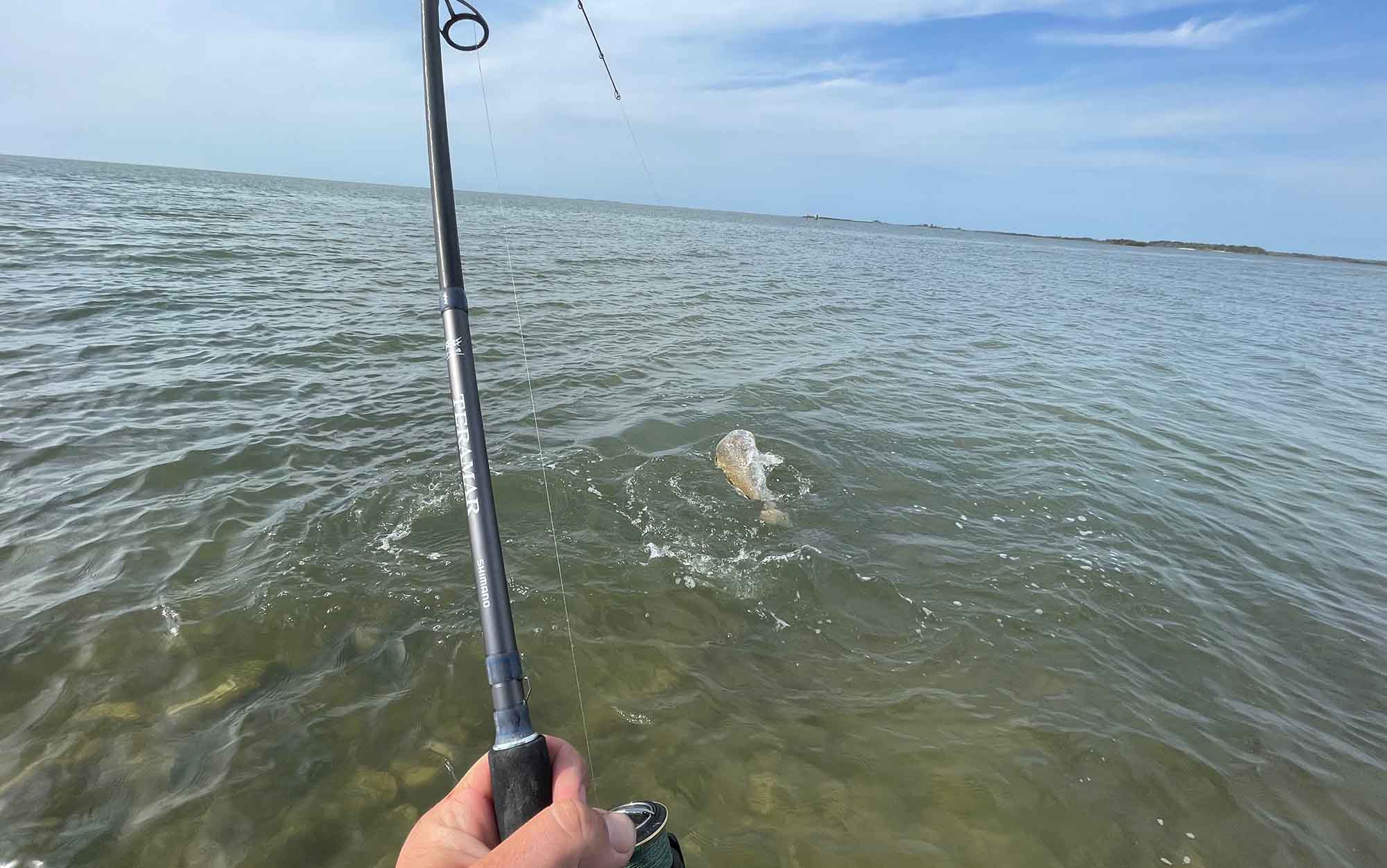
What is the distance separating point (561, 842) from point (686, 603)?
4.36m

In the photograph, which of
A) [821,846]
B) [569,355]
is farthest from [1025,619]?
[569,355]

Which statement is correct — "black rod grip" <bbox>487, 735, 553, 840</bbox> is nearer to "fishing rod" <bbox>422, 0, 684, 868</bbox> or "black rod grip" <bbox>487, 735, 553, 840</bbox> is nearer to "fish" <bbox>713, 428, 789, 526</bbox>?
"fishing rod" <bbox>422, 0, 684, 868</bbox>

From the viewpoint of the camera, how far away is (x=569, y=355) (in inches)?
511

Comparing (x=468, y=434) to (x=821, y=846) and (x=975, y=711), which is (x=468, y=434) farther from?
(x=975, y=711)

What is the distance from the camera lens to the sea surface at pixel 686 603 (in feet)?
12.5

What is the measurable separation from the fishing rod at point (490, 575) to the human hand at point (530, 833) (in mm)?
46

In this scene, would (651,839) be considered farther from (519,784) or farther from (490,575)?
(490,575)

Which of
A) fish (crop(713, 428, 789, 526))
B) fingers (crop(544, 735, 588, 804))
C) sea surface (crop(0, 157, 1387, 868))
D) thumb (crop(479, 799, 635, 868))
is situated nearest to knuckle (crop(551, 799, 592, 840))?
thumb (crop(479, 799, 635, 868))

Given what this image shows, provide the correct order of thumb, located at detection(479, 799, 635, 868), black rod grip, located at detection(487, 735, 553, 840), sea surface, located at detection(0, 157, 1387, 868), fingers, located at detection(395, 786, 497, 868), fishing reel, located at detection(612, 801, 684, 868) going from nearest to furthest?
1. thumb, located at detection(479, 799, 635, 868)
2. fingers, located at detection(395, 786, 497, 868)
3. black rod grip, located at detection(487, 735, 553, 840)
4. fishing reel, located at detection(612, 801, 684, 868)
5. sea surface, located at detection(0, 157, 1387, 868)

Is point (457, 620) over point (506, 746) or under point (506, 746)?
under

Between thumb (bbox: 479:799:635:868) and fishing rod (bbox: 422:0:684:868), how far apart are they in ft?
0.65

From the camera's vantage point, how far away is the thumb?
52.0 inches

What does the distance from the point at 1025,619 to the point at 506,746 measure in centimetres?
574

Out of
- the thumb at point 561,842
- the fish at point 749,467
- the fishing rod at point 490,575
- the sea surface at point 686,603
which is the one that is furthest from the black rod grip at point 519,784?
the fish at point 749,467
